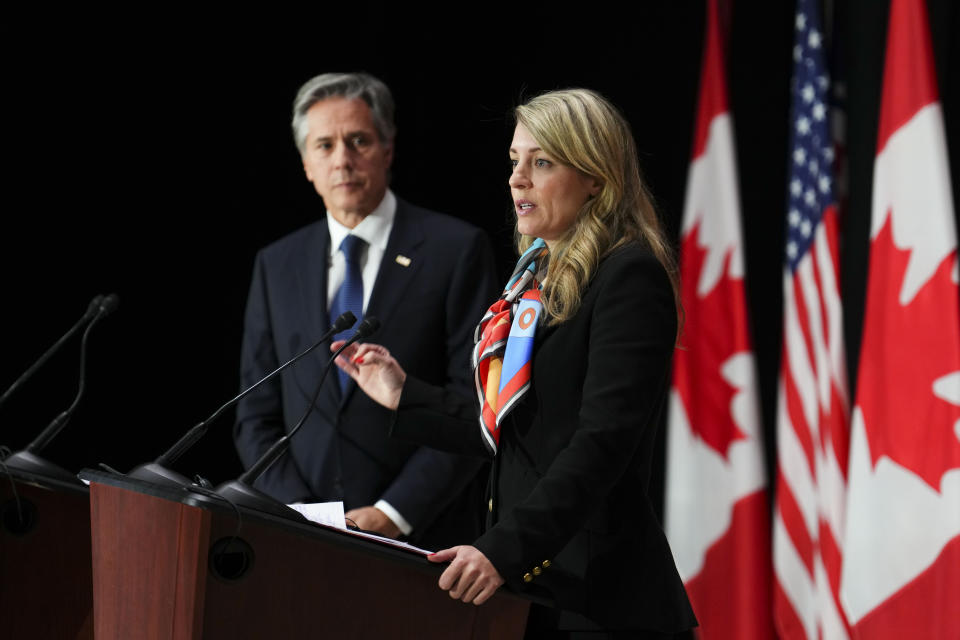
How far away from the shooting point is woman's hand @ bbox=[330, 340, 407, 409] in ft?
6.75

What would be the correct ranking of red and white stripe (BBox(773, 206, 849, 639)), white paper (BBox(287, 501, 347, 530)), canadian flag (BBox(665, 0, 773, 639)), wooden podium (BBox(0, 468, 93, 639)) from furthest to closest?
canadian flag (BBox(665, 0, 773, 639)) < red and white stripe (BBox(773, 206, 849, 639)) < wooden podium (BBox(0, 468, 93, 639)) < white paper (BBox(287, 501, 347, 530))

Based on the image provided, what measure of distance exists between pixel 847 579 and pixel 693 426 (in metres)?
0.85

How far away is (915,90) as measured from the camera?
3236 mm

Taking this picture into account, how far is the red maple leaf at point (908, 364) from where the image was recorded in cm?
299

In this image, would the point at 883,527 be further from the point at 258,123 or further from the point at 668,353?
the point at 258,123

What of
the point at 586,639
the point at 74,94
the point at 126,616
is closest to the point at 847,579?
the point at 586,639

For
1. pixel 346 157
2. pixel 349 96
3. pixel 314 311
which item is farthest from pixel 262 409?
pixel 349 96

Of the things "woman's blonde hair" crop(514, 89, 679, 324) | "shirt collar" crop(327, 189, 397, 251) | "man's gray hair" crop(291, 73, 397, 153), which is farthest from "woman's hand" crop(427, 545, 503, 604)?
"man's gray hair" crop(291, 73, 397, 153)

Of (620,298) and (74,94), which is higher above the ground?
(74,94)

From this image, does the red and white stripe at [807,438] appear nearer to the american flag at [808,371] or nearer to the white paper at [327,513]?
the american flag at [808,371]

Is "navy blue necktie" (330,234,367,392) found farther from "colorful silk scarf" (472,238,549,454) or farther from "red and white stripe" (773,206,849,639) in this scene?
"red and white stripe" (773,206,849,639)

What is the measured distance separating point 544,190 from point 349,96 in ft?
4.62

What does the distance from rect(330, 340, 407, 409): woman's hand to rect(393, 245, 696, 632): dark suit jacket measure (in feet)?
1.13

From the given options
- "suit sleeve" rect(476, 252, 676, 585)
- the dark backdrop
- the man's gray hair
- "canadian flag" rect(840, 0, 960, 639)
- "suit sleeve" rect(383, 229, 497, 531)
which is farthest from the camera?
the dark backdrop
